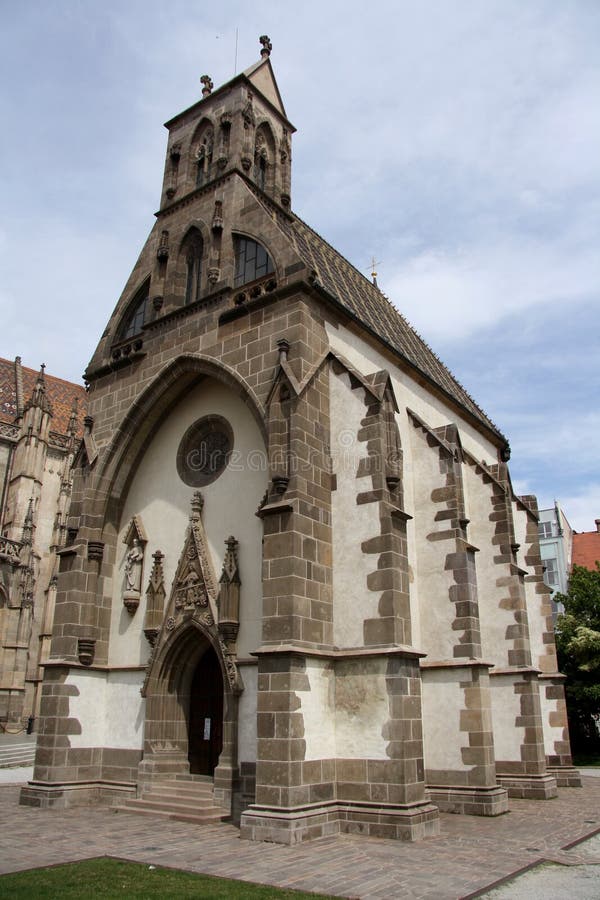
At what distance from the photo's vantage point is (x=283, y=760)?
10.9m

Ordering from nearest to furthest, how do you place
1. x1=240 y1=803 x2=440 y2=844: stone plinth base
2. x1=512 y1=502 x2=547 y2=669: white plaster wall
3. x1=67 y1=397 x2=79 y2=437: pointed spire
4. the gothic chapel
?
x1=240 y1=803 x2=440 y2=844: stone plinth base < the gothic chapel < x1=512 y1=502 x2=547 y2=669: white plaster wall < x1=67 y1=397 x2=79 y2=437: pointed spire

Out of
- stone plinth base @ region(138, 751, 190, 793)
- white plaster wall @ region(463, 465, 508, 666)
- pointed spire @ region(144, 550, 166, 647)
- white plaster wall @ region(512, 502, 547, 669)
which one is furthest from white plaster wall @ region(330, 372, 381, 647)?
white plaster wall @ region(512, 502, 547, 669)

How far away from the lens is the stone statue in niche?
15.7m

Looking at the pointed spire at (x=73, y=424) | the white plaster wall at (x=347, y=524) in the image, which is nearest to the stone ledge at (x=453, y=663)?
the white plaster wall at (x=347, y=524)

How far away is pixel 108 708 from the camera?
15.6 metres

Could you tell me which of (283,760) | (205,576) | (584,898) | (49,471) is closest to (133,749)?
(205,576)

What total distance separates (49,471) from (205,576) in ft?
97.1

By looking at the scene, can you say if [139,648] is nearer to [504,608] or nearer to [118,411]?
[118,411]

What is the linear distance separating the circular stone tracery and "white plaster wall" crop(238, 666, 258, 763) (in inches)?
167

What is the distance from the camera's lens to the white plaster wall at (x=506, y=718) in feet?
54.9

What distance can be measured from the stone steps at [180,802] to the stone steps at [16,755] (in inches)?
411

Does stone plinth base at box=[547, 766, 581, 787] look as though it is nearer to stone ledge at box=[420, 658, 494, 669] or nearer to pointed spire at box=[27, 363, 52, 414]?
stone ledge at box=[420, 658, 494, 669]

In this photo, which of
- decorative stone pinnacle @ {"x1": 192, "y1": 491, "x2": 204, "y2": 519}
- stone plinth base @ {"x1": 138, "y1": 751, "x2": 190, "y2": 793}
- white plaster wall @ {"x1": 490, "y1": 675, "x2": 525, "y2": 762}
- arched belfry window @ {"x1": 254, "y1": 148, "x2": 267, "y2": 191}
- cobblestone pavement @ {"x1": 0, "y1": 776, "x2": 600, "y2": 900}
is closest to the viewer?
cobblestone pavement @ {"x1": 0, "y1": 776, "x2": 600, "y2": 900}

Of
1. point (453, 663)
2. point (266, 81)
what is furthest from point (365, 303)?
point (453, 663)
